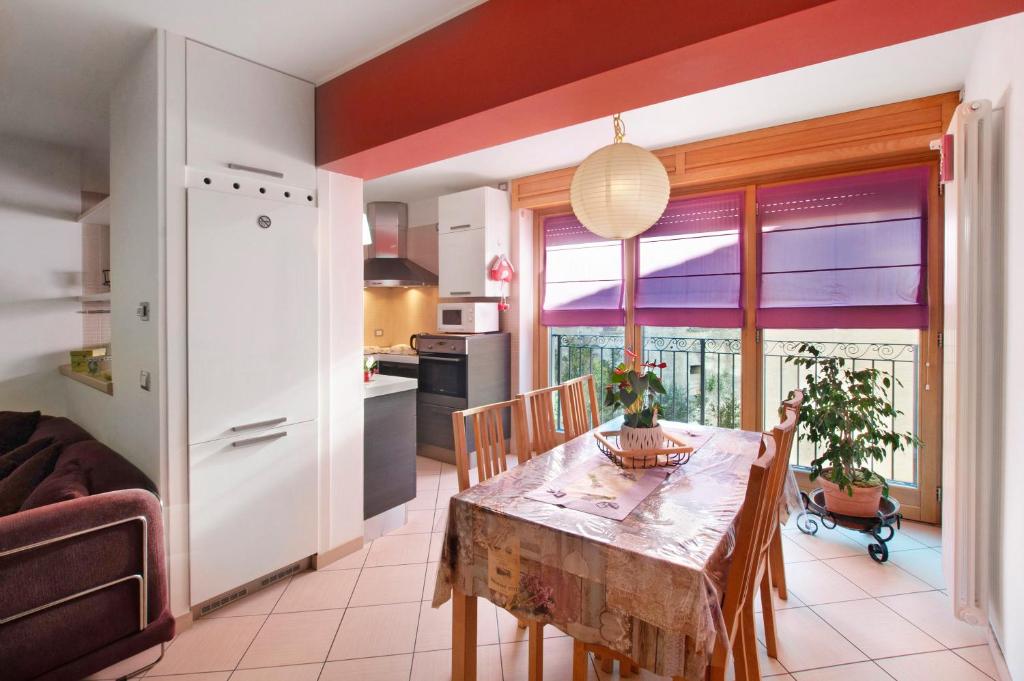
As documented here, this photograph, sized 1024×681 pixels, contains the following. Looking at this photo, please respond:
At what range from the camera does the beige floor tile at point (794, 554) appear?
243cm

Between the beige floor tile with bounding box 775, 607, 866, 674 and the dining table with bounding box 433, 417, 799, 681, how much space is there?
0.73m

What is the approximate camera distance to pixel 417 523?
2941 mm

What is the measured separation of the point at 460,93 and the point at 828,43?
1189mm

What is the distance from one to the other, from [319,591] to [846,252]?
3526 millimetres

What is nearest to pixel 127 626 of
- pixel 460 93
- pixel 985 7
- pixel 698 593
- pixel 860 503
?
pixel 698 593

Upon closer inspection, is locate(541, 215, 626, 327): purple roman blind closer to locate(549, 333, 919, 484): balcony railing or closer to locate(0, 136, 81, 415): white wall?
locate(549, 333, 919, 484): balcony railing

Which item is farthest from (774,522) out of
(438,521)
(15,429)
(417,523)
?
(15,429)

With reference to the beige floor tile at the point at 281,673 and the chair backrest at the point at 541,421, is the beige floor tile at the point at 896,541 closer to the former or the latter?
the chair backrest at the point at 541,421

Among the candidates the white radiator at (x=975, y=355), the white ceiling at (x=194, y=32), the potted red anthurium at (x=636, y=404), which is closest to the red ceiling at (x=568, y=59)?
the white ceiling at (x=194, y=32)

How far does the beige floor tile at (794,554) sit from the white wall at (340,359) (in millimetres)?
2276

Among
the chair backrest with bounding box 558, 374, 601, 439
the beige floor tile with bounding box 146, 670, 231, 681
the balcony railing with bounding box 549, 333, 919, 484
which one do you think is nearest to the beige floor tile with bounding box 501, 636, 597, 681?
the chair backrest with bounding box 558, 374, 601, 439

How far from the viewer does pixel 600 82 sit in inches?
60.2

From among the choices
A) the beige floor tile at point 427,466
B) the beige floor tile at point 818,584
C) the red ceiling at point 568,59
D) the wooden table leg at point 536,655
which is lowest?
the beige floor tile at point 818,584

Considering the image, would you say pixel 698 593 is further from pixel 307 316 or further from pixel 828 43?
pixel 307 316
